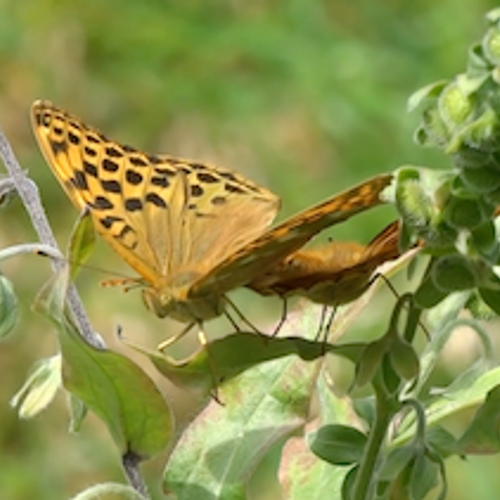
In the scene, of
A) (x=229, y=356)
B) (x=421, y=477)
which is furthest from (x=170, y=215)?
(x=421, y=477)

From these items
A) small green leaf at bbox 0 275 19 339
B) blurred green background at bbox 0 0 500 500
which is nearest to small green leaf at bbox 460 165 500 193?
small green leaf at bbox 0 275 19 339

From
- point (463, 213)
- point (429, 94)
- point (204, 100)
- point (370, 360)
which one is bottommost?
point (204, 100)

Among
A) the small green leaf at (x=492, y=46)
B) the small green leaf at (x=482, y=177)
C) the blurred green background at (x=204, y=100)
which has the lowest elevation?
the blurred green background at (x=204, y=100)

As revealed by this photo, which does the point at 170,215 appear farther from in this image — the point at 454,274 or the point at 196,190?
the point at 454,274

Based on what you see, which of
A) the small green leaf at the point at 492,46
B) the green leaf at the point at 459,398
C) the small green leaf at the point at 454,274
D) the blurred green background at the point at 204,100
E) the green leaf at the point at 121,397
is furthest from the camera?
the blurred green background at the point at 204,100

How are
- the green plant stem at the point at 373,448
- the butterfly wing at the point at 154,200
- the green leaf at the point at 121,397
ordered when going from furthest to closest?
the butterfly wing at the point at 154,200 → the green leaf at the point at 121,397 → the green plant stem at the point at 373,448

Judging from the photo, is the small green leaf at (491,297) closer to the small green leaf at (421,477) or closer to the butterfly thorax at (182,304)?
the small green leaf at (421,477)

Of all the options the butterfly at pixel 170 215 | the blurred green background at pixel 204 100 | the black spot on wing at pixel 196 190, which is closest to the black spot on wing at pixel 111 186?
the butterfly at pixel 170 215
